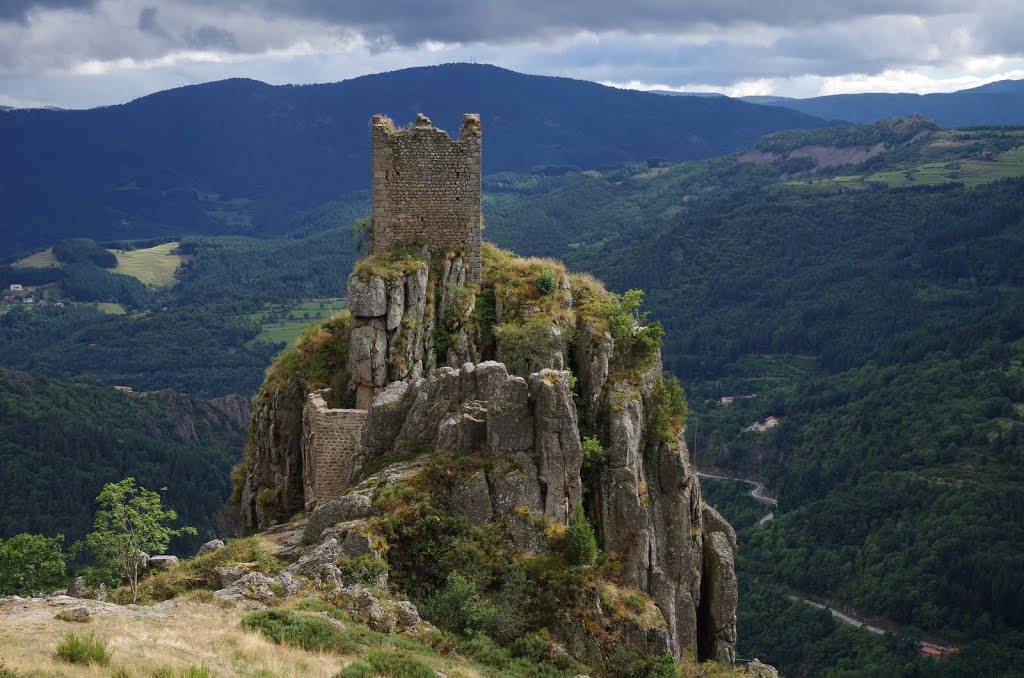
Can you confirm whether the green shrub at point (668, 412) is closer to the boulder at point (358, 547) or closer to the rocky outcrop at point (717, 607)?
the rocky outcrop at point (717, 607)

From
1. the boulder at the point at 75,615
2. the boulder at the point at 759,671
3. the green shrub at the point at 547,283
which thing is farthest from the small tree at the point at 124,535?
the boulder at the point at 759,671

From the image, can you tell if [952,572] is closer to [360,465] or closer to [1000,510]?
[1000,510]

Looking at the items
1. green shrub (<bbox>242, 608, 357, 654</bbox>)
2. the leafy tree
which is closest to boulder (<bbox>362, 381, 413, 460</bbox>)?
green shrub (<bbox>242, 608, 357, 654</bbox>)

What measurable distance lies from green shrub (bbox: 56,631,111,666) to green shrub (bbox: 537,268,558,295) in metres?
23.7

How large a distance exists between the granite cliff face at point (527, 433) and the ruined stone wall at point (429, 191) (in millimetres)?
1157

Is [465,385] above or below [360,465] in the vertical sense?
above

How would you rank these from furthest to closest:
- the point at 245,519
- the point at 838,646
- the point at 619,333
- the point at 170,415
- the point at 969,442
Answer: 1. the point at 170,415
2. the point at 969,442
3. the point at 838,646
4. the point at 245,519
5. the point at 619,333

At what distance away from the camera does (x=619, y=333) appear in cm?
3834

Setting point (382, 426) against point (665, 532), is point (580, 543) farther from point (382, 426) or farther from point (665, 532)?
point (382, 426)

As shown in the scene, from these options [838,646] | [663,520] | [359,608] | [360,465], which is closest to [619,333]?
[663,520]

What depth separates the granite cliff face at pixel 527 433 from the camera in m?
30.0

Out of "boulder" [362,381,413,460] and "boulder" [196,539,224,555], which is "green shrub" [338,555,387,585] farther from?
"boulder" [362,381,413,460]

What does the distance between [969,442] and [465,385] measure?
365 feet

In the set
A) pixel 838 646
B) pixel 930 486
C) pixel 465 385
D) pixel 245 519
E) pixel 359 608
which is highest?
pixel 465 385
